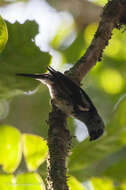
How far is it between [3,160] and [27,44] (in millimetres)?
679

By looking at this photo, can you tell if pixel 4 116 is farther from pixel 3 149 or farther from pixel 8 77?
pixel 8 77

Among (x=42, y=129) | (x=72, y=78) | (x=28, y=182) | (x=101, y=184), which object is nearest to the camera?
(x=72, y=78)

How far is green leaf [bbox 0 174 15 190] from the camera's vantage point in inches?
73.9

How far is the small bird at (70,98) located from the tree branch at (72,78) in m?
0.04

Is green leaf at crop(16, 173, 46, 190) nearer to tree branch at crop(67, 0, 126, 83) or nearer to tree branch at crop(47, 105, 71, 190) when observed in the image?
tree branch at crop(47, 105, 71, 190)

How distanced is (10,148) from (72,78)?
767mm

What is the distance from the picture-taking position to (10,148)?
7.18 feet

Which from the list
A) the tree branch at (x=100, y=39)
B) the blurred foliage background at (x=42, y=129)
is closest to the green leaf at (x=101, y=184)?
the blurred foliage background at (x=42, y=129)

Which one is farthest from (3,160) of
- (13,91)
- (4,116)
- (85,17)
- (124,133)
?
(85,17)

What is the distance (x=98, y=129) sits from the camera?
77.9 inches

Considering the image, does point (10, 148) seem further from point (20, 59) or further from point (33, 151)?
point (20, 59)

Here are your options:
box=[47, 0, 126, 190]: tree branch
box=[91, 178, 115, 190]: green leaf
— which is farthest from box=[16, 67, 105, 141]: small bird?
box=[91, 178, 115, 190]: green leaf

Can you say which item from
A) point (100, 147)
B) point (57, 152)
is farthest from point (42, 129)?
point (57, 152)

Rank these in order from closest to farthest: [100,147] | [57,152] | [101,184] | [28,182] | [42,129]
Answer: [57,152] → [28,182] → [101,184] → [100,147] → [42,129]
